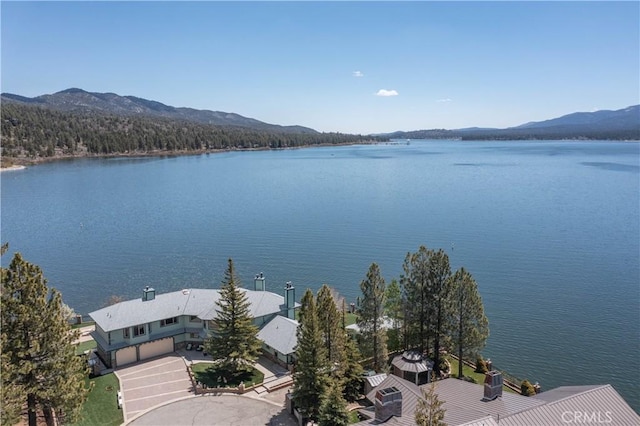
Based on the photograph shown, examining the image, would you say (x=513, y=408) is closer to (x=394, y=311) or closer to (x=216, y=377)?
(x=394, y=311)

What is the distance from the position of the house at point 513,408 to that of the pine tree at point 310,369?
4.00 metres

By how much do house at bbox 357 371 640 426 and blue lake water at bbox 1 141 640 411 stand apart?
10.5 meters

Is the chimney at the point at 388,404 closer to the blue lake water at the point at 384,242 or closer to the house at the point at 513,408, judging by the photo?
the house at the point at 513,408

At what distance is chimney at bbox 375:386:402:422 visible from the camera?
19609mm

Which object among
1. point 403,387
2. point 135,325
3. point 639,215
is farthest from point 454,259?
point 639,215

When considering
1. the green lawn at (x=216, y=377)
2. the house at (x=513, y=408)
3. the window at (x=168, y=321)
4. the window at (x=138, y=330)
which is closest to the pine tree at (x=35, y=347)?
the green lawn at (x=216, y=377)

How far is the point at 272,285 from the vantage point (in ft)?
152

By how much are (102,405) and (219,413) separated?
659 cm

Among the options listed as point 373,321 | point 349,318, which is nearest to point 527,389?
point 373,321

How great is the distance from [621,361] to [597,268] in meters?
19.8

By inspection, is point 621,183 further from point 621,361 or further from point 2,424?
point 2,424

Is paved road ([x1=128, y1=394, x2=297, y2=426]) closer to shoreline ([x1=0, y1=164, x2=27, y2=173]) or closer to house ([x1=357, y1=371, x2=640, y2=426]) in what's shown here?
house ([x1=357, y1=371, x2=640, y2=426])

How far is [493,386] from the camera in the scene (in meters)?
21.8

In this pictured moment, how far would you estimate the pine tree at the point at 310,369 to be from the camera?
23656mm
